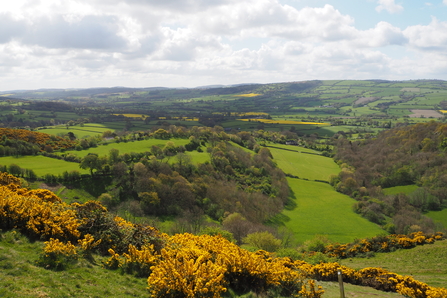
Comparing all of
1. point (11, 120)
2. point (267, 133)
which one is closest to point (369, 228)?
point (267, 133)

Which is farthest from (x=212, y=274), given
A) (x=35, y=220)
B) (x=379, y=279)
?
(x=379, y=279)

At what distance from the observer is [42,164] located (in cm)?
7369

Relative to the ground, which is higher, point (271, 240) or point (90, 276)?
point (90, 276)

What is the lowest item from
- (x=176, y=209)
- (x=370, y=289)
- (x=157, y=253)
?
(x=176, y=209)

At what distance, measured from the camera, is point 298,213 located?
266ft

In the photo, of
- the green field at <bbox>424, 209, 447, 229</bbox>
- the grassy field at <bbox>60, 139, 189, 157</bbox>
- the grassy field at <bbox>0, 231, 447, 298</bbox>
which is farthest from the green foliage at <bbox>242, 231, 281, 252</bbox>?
the grassy field at <bbox>60, 139, 189, 157</bbox>

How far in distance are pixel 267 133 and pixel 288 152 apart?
117 feet

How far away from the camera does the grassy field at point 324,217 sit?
2682 inches

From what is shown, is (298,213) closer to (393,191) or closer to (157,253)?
(393,191)

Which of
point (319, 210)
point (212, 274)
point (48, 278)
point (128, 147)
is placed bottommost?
point (319, 210)

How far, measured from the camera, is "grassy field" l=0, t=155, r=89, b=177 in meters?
68.6

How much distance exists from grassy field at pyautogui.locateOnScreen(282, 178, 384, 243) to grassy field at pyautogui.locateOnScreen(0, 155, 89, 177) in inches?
2321

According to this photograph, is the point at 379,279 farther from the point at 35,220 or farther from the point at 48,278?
the point at 35,220

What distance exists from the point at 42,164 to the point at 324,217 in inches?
3077
